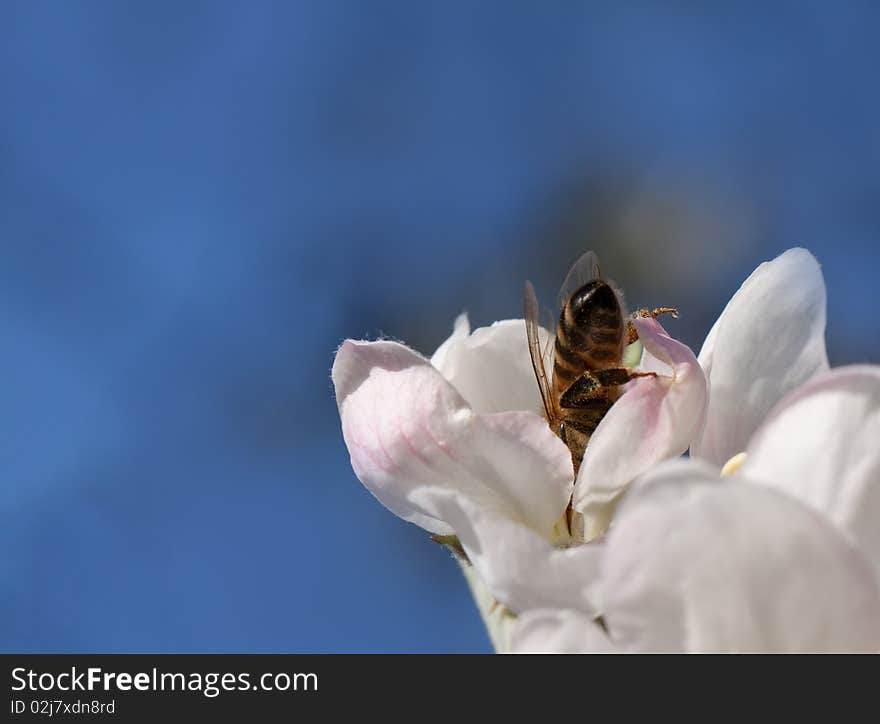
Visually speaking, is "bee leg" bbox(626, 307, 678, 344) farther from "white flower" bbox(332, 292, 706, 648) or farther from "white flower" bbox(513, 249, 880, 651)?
"white flower" bbox(513, 249, 880, 651)

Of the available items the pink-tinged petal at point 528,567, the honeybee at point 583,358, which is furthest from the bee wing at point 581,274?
the pink-tinged petal at point 528,567

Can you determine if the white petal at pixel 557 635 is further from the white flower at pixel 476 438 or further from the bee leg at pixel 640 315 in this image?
the bee leg at pixel 640 315

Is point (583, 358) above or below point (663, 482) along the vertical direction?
above

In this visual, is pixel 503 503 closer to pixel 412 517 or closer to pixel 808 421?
pixel 412 517

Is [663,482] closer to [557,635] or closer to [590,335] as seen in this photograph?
[557,635]

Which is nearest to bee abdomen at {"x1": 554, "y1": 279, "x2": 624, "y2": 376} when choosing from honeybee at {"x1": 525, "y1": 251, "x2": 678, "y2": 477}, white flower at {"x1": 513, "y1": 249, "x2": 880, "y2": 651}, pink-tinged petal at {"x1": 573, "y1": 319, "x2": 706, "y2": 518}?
honeybee at {"x1": 525, "y1": 251, "x2": 678, "y2": 477}

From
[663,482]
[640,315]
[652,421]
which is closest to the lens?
[663,482]

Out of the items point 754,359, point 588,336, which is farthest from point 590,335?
point 754,359
